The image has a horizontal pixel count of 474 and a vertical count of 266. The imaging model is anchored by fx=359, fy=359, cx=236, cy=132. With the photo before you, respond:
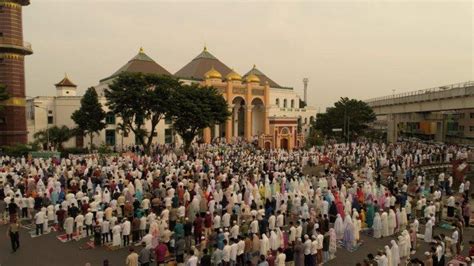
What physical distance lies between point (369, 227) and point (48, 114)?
123ft

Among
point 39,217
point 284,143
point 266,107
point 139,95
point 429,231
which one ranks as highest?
point 266,107

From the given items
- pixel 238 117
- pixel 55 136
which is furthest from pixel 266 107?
pixel 55 136

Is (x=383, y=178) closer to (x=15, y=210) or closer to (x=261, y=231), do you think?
(x=261, y=231)

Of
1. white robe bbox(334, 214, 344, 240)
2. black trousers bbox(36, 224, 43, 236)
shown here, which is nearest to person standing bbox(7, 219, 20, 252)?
black trousers bbox(36, 224, 43, 236)

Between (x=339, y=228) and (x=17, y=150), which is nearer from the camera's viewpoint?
(x=339, y=228)

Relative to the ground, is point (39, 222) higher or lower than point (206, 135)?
lower

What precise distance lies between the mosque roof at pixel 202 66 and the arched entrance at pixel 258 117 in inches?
327

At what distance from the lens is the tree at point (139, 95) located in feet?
101

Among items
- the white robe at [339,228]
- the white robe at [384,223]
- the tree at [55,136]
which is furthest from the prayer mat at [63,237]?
the tree at [55,136]

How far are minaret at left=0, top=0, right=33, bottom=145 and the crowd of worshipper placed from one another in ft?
42.4

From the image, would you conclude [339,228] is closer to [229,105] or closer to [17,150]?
[17,150]

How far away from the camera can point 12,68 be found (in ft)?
105

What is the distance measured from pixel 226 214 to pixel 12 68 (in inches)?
1126

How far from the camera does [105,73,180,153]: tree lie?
101ft
